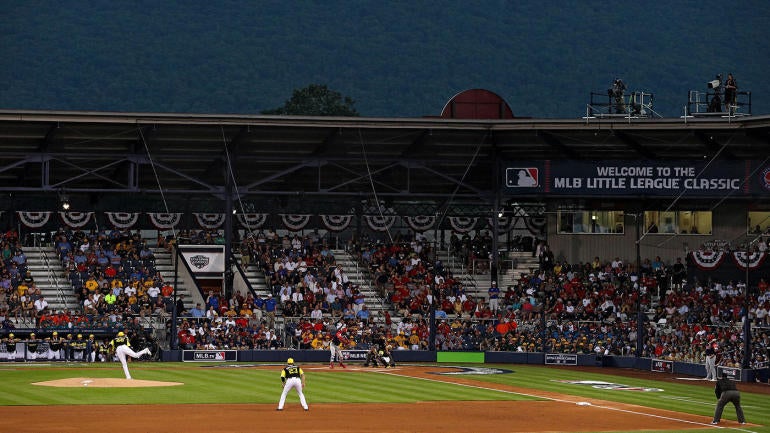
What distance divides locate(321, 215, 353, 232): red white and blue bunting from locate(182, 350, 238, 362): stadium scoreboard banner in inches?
551

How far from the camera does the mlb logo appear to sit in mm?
56906

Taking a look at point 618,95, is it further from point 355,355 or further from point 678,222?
point 355,355

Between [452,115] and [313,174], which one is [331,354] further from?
[452,115]

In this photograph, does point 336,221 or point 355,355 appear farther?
point 336,221

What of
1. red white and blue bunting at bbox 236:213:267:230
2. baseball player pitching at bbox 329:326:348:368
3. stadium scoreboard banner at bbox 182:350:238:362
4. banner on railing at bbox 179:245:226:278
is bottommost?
stadium scoreboard banner at bbox 182:350:238:362

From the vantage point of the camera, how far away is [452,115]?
236 ft

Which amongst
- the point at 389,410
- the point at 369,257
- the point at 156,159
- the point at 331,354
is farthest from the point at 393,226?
the point at 389,410

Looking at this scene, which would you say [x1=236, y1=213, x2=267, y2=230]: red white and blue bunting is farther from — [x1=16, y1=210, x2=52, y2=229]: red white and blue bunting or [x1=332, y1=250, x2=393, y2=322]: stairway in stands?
[x1=16, y1=210, x2=52, y2=229]: red white and blue bunting

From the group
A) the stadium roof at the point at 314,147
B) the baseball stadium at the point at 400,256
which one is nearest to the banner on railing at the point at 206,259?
the baseball stadium at the point at 400,256

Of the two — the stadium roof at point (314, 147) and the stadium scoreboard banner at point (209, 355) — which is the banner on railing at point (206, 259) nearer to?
the stadium roof at point (314, 147)

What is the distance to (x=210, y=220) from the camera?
62.0m

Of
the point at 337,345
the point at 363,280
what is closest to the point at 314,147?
the point at 363,280

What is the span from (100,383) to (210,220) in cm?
2552

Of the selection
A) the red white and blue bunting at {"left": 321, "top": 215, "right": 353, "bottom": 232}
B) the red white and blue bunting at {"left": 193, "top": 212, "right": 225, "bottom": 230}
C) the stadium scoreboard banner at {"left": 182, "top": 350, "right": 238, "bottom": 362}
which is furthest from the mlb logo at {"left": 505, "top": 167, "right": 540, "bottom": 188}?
the stadium scoreboard banner at {"left": 182, "top": 350, "right": 238, "bottom": 362}
